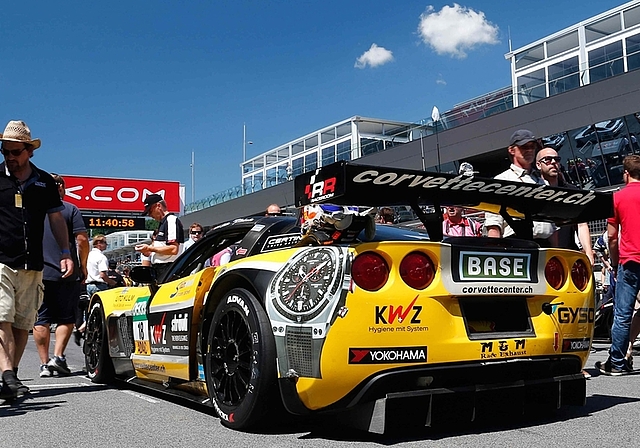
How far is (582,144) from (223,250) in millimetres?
19326

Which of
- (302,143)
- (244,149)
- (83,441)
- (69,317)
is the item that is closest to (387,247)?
(83,441)

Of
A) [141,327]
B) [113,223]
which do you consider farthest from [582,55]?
[141,327]

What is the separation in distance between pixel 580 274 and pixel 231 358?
185cm

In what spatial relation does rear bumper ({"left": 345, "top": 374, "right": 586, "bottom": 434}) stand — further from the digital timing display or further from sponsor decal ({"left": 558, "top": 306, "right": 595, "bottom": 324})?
the digital timing display

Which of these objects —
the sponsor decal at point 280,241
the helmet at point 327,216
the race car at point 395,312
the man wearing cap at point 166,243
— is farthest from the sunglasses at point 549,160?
the man wearing cap at point 166,243

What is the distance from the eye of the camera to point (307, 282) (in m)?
3.13

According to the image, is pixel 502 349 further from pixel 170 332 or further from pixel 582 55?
pixel 582 55

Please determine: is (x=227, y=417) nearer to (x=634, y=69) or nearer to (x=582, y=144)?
(x=634, y=69)

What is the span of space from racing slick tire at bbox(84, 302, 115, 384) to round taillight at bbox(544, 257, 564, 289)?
11.3 ft

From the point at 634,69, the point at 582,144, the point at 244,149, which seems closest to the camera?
the point at 634,69

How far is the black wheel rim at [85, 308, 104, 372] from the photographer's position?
18.6 feet

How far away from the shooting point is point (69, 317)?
20.4 ft

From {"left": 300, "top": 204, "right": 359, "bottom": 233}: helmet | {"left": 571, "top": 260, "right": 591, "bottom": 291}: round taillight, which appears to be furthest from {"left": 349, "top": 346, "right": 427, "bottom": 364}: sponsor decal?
{"left": 571, "top": 260, "right": 591, "bottom": 291}: round taillight

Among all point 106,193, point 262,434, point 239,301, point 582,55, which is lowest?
point 262,434
